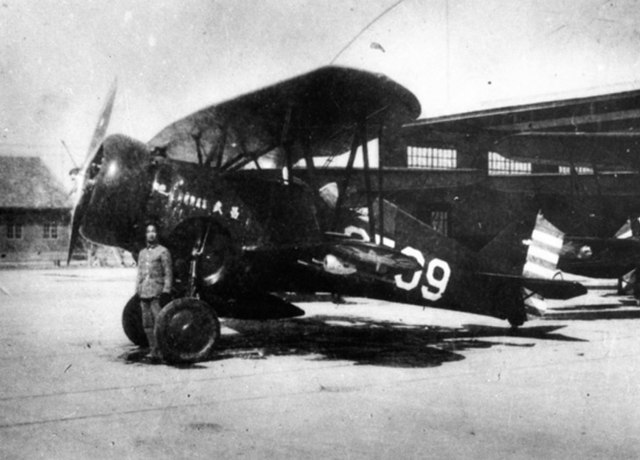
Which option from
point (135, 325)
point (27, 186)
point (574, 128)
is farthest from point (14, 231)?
point (135, 325)

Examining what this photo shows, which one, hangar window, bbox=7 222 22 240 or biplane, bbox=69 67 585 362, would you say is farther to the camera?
hangar window, bbox=7 222 22 240

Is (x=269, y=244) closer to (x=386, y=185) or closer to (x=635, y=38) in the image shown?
(x=635, y=38)

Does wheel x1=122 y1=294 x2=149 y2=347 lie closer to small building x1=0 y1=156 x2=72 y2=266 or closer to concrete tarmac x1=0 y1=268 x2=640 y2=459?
concrete tarmac x1=0 y1=268 x2=640 y2=459

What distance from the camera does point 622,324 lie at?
36.7 feet

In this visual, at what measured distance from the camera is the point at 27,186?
138ft

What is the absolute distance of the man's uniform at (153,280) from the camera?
720cm

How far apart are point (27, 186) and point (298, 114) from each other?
38.2 meters

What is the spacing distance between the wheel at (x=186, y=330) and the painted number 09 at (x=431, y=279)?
8.60 ft

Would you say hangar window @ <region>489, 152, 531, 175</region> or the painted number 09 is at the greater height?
hangar window @ <region>489, 152, 531, 175</region>

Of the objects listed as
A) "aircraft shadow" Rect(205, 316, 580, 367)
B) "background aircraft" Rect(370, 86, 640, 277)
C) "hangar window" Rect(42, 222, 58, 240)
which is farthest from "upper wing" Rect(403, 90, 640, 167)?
"hangar window" Rect(42, 222, 58, 240)

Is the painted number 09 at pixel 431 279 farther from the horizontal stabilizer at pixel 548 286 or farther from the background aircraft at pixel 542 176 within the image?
the background aircraft at pixel 542 176

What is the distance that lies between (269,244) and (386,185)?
1755cm

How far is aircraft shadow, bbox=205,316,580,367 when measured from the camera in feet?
25.8

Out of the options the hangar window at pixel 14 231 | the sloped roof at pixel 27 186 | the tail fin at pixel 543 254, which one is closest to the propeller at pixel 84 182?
the tail fin at pixel 543 254
